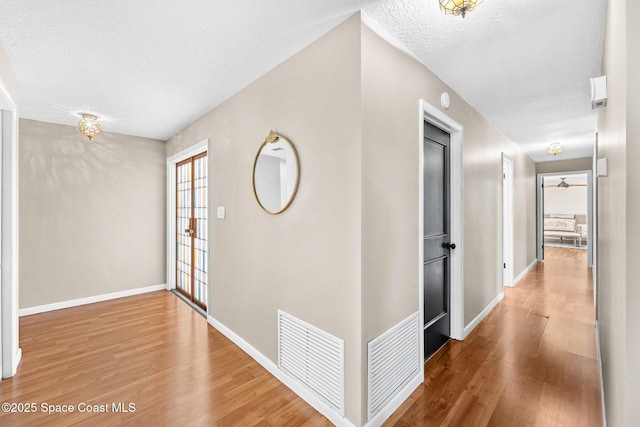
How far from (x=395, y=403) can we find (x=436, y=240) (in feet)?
4.48

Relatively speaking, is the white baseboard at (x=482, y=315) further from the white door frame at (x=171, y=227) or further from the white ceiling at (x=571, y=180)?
the white ceiling at (x=571, y=180)

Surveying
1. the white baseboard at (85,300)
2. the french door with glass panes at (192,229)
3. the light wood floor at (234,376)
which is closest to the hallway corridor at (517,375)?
the light wood floor at (234,376)

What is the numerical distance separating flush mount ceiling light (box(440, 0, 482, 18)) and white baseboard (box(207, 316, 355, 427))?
2333 millimetres

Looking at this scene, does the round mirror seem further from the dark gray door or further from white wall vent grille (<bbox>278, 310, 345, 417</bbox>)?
the dark gray door

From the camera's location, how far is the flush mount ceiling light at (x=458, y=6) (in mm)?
1325

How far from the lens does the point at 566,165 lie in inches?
241

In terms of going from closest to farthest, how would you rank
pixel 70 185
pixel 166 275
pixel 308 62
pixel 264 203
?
pixel 308 62
pixel 264 203
pixel 70 185
pixel 166 275

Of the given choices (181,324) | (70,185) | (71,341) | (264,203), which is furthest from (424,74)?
(70,185)

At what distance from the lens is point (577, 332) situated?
2.86 meters

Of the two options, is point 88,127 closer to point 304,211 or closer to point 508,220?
point 304,211

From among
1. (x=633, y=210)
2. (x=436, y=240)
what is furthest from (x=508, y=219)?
(x=633, y=210)

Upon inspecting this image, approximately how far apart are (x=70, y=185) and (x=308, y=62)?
3857 mm

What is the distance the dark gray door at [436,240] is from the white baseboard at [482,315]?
0.28 metres

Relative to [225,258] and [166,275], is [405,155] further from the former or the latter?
[166,275]
